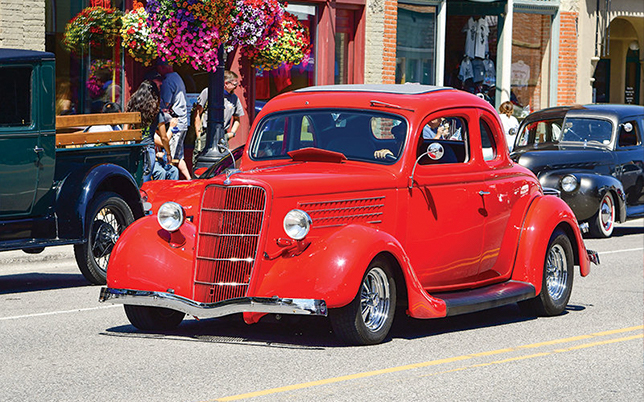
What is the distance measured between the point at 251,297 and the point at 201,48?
9.67 m

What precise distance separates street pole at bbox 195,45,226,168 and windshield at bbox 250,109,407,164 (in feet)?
23.7

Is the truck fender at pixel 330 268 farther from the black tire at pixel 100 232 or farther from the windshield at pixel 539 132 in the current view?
the windshield at pixel 539 132

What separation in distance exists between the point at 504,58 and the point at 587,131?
862 cm

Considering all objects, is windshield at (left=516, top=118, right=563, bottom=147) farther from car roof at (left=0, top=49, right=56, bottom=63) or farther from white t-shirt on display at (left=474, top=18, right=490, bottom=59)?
car roof at (left=0, top=49, right=56, bottom=63)

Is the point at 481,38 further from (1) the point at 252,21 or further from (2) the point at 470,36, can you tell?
(1) the point at 252,21

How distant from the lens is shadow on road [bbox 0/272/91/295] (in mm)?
11219

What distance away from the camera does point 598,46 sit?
28.7m

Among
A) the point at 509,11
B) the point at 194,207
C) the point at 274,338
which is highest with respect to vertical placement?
the point at 509,11

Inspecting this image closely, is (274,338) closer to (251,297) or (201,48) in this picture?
(251,297)

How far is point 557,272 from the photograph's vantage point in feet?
32.1

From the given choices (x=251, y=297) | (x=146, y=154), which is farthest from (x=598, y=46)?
(x=251, y=297)

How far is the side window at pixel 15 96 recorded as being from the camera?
34.7 ft

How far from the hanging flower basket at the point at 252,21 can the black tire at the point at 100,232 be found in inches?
237

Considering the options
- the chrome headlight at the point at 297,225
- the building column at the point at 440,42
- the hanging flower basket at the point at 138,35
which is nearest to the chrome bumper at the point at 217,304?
the chrome headlight at the point at 297,225
